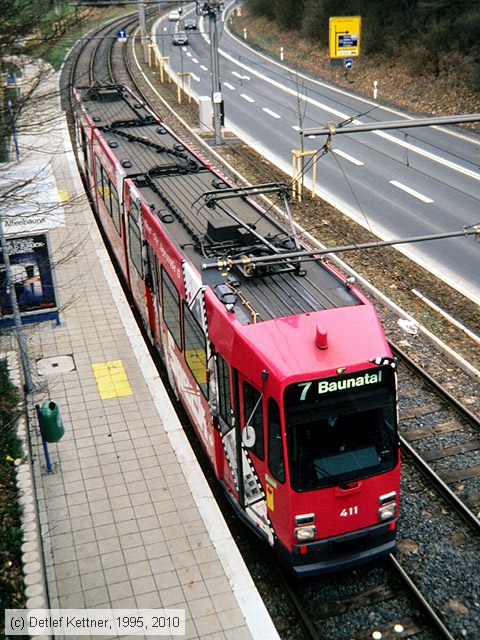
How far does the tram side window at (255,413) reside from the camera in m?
8.34

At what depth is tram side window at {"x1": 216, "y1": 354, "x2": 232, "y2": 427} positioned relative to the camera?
9.07 m

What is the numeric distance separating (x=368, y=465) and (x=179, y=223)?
5.60 m

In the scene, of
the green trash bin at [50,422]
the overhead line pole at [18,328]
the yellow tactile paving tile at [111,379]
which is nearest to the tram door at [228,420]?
the green trash bin at [50,422]

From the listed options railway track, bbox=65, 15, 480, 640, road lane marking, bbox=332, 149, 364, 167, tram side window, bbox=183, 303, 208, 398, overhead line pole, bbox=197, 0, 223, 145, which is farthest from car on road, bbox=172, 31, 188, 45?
tram side window, bbox=183, 303, 208, 398

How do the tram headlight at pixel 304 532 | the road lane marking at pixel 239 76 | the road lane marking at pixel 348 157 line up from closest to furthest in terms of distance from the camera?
the tram headlight at pixel 304 532 < the road lane marking at pixel 348 157 < the road lane marking at pixel 239 76

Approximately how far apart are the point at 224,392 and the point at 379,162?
20996mm

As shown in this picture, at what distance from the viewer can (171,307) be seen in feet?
39.0

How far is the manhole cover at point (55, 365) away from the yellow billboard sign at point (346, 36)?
34.3 meters

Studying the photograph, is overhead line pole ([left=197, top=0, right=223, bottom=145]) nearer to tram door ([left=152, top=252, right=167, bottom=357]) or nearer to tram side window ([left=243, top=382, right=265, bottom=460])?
tram door ([left=152, top=252, right=167, bottom=357])

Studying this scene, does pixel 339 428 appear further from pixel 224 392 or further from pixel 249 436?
pixel 224 392

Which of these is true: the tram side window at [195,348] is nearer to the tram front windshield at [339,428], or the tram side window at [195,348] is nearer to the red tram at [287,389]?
the red tram at [287,389]

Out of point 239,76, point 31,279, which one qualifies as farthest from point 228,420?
point 239,76

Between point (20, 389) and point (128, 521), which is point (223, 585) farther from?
point (20, 389)

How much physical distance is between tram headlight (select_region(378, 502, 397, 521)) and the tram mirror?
164cm
